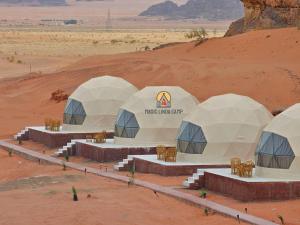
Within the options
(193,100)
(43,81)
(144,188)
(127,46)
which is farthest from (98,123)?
(127,46)

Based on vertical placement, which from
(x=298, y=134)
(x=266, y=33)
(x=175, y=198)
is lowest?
(x=175, y=198)

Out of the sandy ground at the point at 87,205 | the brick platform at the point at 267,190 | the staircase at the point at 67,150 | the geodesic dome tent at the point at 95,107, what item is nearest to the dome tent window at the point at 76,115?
the geodesic dome tent at the point at 95,107

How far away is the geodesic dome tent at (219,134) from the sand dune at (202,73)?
14.9 metres

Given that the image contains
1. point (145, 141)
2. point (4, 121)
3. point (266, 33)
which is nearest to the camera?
point (145, 141)

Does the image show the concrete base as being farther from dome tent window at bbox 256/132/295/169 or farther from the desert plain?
dome tent window at bbox 256/132/295/169

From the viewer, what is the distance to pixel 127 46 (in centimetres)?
11906

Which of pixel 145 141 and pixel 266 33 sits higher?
pixel 266 33

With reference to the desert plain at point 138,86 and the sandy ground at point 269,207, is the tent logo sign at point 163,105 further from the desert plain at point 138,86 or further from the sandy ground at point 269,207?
the sandy ground at point 269,207

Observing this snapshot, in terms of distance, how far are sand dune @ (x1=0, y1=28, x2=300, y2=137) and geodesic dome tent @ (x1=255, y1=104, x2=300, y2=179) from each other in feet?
62.0

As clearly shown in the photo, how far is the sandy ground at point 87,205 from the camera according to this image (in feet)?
81.5

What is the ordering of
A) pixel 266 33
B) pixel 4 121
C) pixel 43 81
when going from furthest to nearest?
1. pixel 43 81
2. pixel 266 33
3. pixel 4 121

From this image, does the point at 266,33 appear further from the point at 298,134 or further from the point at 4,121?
the point at 298,134

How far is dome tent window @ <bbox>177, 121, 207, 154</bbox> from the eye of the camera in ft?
108

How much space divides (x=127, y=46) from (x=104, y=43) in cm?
1061
